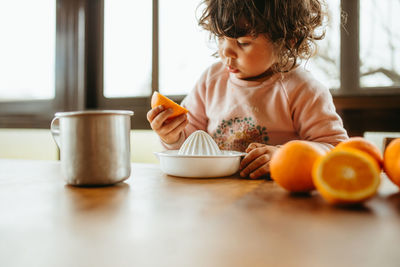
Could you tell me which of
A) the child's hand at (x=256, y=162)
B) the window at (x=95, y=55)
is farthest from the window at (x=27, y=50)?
the child's hand at (x=256, y=162)

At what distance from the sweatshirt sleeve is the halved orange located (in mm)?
440

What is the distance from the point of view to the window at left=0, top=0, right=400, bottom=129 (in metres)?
1.92

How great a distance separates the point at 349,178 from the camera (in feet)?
1.27

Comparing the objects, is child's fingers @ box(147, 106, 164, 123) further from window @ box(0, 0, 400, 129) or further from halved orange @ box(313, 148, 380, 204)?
window @ box(0, 0, 400, 129)

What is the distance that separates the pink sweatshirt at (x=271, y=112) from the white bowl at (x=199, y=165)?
1.23 feet

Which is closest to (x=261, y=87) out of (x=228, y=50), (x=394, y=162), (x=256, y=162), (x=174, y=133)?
(x=228, y=50)

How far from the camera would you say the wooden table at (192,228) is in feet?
0.82

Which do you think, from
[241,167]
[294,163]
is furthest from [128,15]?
[294,163]

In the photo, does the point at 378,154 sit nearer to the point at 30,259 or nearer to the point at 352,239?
the point at 352,239

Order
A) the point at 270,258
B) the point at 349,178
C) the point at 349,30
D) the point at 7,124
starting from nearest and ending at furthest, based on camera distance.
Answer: the point at 270,258 < the point at 349,178 < the point at 349,30 < the point at 7,124

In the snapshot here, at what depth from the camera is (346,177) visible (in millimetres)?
389

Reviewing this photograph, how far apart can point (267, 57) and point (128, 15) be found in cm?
140

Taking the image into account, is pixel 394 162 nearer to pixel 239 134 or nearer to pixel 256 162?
pixel 256 162

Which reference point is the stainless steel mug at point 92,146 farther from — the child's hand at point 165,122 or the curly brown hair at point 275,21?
the curly brown hair at point 275,21
